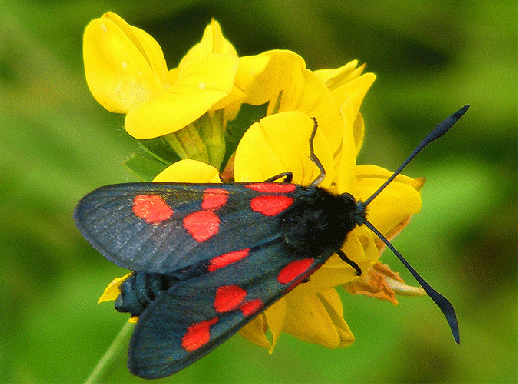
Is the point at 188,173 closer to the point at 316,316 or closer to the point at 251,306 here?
the point at 251,306

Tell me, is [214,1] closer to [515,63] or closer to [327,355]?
[515,63]

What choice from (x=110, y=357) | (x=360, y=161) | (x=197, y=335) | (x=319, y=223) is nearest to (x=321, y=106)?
(x=319, y=223)

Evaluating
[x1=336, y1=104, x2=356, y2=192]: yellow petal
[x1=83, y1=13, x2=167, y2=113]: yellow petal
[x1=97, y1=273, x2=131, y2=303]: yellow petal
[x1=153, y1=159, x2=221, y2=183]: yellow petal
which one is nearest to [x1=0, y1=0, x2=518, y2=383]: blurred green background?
[x1=83, y1=13, x2=167, y2=113]: yellow petal

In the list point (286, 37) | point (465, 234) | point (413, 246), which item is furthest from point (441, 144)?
point (286, 37)

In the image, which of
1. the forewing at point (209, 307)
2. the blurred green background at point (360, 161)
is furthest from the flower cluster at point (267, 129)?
the blurred green background at point (360, 161)

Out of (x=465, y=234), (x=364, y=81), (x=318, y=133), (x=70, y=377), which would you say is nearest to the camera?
(x=318, y=133)

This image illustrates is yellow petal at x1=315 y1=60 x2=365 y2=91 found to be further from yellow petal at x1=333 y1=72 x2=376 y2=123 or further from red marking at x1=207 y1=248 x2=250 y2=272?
red marking at x1=207 y1=248 x2=250 y2=272

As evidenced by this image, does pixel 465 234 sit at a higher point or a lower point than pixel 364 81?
lower
